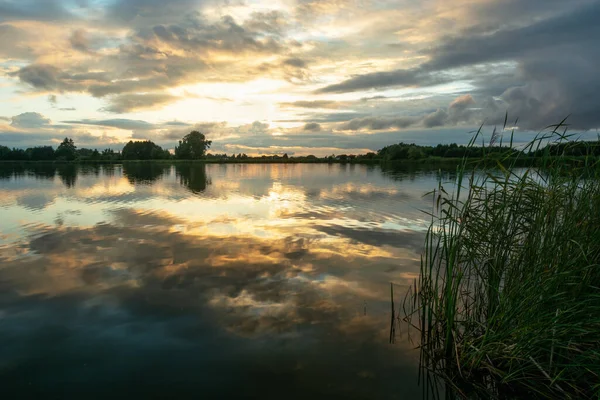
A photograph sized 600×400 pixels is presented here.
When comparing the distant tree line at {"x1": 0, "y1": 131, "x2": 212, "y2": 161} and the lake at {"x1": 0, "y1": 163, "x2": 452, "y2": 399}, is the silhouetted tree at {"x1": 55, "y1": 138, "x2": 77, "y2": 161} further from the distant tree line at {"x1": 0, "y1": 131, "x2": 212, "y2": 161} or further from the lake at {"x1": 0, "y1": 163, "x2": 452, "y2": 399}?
the lake at {"x1": 0, "y1": 163, "x2": 452, "y2": 399}

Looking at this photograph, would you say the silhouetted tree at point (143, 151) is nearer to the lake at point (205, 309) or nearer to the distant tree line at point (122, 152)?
the distant tree line at point (122, 152)

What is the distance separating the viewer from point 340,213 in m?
23.2

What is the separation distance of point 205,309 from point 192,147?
16955 cm

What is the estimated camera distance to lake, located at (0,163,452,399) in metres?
6.59

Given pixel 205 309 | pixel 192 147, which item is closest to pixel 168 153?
pixel 192 147

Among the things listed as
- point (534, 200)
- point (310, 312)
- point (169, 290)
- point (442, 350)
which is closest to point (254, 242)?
point (169, 290)

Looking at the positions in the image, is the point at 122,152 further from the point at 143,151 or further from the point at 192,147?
the point at 192,147

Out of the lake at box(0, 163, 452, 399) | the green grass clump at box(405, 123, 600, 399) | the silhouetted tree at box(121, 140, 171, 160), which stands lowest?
the lake at box(0, 163, 452, 399)

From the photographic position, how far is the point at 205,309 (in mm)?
9266

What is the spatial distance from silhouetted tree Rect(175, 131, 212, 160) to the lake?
154 m

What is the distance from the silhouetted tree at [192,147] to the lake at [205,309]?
154 meters

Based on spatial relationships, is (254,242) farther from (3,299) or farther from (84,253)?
(3,299)

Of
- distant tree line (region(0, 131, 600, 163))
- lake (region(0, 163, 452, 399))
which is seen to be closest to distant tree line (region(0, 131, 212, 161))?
distant tree line (region(0, 131, 600, 163))

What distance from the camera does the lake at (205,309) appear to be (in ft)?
21.6
